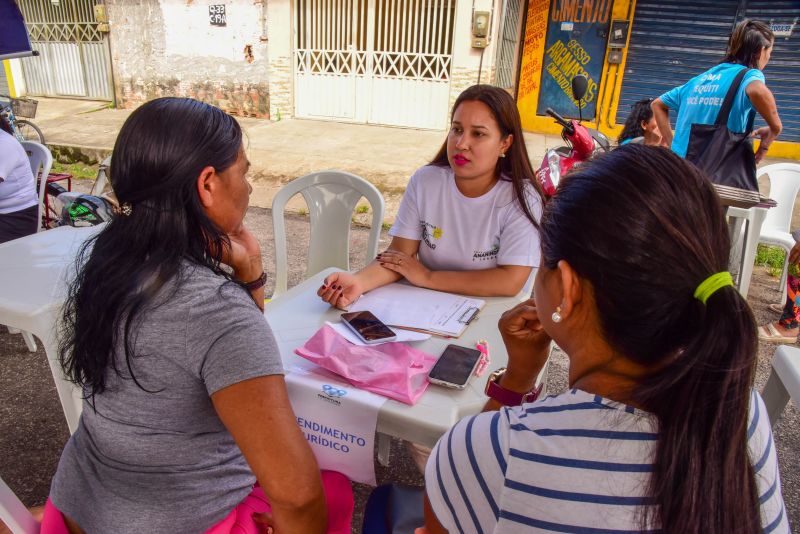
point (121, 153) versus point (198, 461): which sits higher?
point (121, 153)

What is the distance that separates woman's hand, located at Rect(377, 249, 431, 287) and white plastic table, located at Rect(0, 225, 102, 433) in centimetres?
98

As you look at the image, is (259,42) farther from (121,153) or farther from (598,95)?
(121,153)

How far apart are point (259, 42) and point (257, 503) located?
8337mm

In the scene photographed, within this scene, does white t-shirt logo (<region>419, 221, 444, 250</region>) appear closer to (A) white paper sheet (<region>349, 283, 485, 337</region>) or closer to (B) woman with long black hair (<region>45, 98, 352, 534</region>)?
(A) white paper sheet (<region>349, 283, 485, 337</region>)

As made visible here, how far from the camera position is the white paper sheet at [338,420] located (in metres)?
1.29

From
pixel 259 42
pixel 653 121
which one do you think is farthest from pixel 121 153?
pixel 259 42

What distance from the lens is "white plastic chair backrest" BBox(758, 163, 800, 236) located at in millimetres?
4031

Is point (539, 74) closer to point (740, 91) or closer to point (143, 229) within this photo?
point (740, 91)

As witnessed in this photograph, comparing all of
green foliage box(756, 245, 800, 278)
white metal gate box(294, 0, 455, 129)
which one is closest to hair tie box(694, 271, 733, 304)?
green foliage box(756, 245, 800, 278)

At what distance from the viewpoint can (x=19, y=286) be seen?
191 cm

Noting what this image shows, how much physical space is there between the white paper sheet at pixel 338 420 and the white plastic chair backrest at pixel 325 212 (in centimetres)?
147

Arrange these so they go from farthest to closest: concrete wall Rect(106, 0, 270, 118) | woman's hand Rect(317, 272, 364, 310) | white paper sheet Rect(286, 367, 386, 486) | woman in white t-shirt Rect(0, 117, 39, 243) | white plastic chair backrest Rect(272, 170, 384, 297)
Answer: concrete wall Rect(106, 0, 270, 118) → woman in white t-shirt Rect(0, 117, 39, 243) → white plastic chair backrest Rect(272, 170, 384, 297) → woman's hand Rect(317, 272, 364, 310) → white paper sheet Rect(286, 367, 386, 486)

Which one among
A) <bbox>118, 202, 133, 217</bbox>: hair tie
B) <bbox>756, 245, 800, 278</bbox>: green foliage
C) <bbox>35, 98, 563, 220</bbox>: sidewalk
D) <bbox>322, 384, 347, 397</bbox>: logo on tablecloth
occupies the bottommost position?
<bbox>756, 245, 800, 278</bbox>: green foliage

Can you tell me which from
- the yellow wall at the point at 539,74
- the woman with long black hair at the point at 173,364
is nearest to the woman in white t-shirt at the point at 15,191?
the woman with long black hair at the point at 173,364
